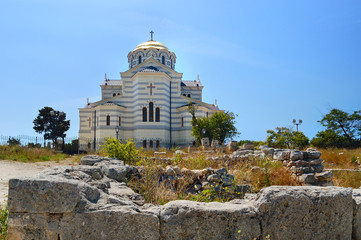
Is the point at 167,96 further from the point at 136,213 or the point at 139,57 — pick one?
Result: the point at 136,213

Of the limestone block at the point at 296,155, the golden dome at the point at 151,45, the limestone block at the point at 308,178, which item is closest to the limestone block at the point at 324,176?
the limestone block at the point at 308,178

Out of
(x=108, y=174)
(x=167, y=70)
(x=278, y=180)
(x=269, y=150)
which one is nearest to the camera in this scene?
(x=108, y=174)

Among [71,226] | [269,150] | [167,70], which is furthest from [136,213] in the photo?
[167,70]

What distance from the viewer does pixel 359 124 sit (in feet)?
92.9

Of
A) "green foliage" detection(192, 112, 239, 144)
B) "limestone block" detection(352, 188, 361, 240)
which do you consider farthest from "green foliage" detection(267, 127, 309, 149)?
"limestone block" detection(352, 188, 361, 240)

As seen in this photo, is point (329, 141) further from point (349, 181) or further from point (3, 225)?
point (3, 225)

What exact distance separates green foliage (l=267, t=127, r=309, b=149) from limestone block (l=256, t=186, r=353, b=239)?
56.2 ft

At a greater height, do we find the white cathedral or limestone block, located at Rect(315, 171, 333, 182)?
the white cathedral

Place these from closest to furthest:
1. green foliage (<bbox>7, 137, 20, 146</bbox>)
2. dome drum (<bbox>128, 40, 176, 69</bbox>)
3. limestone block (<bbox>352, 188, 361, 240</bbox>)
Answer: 1. limestone block (<bbox>352, 188, 361, 240</bbox>)
2. green foliage (<bbox>7, 137, 20, 146</bbox>)
3. dome drum (<bbox>128, 40, 176, 69</bbox>)

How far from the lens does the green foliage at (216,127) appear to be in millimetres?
28031

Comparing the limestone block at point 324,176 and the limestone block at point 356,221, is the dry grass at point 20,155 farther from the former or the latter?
the limestone block at point 356,221

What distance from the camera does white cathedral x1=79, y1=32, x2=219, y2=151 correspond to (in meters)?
31.6

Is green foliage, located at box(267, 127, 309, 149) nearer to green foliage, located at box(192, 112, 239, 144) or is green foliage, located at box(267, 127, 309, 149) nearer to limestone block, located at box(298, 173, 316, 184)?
green foliage, located at box(192, 112, 239, 144)

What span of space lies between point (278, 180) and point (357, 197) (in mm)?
4242
